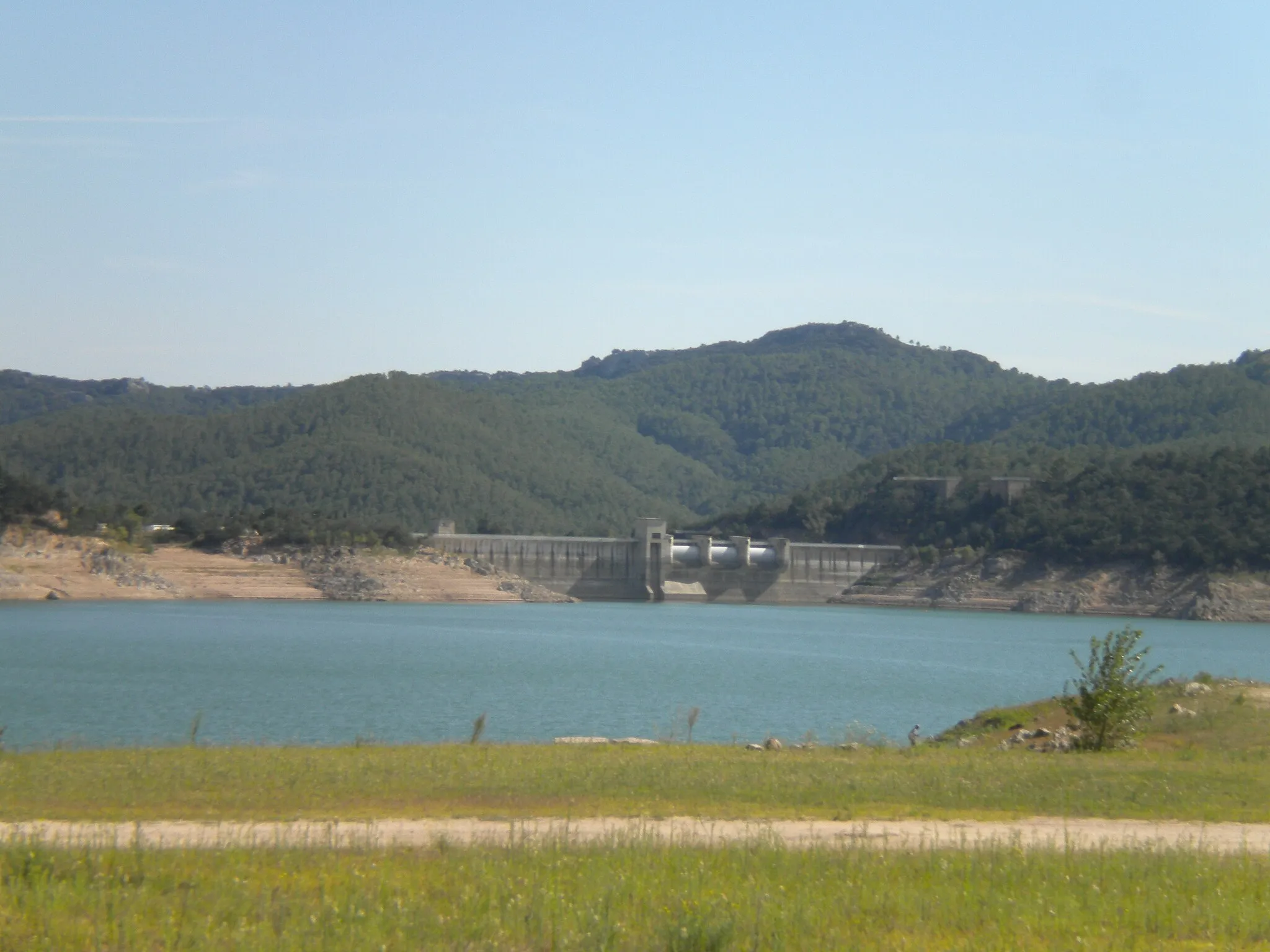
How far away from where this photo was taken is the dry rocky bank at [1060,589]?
3499 inches

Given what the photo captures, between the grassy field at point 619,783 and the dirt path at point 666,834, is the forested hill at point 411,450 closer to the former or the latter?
the grassy field at point 619,783

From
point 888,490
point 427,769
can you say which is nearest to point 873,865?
point 427,769

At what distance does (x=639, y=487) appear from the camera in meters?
197

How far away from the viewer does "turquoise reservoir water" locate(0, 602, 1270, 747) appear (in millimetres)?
29078

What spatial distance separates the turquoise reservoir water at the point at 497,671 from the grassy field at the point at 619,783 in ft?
14.9

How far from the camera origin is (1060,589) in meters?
98.1

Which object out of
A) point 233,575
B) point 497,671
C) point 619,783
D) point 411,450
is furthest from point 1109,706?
point 411,450

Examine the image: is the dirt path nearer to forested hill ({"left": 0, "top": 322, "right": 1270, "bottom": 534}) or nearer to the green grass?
the green grass

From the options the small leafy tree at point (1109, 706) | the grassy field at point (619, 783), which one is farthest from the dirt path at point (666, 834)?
the small leafy tree at point (1109, 706)

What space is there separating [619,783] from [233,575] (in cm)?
7716

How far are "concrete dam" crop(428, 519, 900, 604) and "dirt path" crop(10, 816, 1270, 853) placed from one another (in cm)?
9440

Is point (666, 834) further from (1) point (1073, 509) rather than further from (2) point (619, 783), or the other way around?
(1) point (1073, 509)

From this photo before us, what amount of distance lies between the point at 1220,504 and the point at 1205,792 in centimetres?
8607

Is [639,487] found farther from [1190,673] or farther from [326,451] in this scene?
[1190,673]
